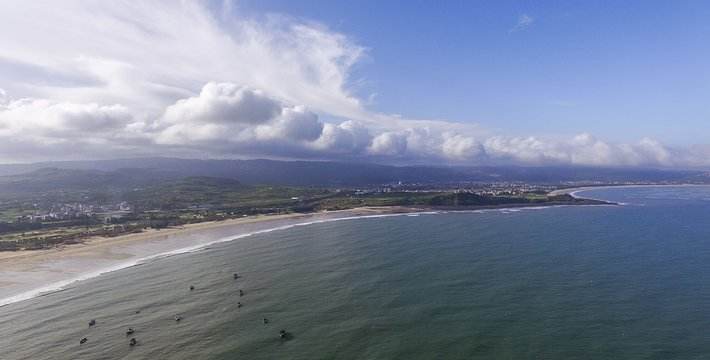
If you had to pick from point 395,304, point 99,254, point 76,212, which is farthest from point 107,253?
point 76,212

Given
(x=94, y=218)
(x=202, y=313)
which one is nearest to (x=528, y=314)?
(x=202, y=313)

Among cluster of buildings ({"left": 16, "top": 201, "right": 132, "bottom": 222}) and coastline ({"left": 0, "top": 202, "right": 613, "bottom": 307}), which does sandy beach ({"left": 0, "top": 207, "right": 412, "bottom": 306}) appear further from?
cluster of buildings ({"left": 16, "top": 201, "right": 132, "bottom": 222})

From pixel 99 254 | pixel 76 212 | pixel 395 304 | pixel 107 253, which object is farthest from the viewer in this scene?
pixel 76 212

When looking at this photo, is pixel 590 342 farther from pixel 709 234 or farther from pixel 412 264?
pixel 709 234

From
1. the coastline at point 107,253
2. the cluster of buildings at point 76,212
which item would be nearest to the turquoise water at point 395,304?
the coastline at point 107,253

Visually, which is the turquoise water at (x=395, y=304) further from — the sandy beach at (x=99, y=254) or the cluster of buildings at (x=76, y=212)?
the cluster of buildings at (x=76, y=212)

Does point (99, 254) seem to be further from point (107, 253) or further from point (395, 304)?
point (395, 304)

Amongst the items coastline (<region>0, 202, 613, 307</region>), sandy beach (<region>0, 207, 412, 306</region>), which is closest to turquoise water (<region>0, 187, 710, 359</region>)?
coastline (<region>0, 202, 613, 307</region>)
